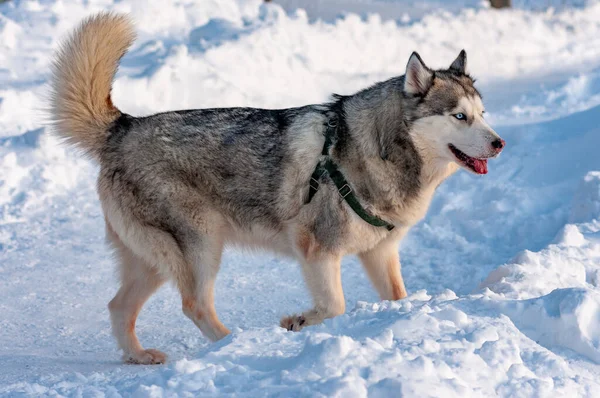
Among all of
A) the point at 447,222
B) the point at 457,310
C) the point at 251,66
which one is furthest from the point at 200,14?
the point at 457,310

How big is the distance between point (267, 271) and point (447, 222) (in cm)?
174

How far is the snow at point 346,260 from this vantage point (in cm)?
336

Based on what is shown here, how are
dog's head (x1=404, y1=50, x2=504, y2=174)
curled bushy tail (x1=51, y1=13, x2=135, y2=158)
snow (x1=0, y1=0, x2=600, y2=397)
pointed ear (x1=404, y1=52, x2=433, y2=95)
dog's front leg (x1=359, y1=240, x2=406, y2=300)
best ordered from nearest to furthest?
snow (x1=0, y1=0, x2=600, y2=397) → dog's head (x1=404, y1=50, x2=504, y2=174) → pointed ear (x1=404, y1=52, x2=433, y2=95) → curled bushy tail (x1=51, y1=13, x2=135, y2=158) → dog's front leg (x1=359, y1=240, x2=406, y2=300)

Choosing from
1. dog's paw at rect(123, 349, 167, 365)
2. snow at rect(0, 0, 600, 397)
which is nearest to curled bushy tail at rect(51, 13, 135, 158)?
snow at rect(0, 0, 600, 397)

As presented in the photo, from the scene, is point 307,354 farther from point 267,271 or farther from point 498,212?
point 498,212

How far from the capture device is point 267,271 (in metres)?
6.62

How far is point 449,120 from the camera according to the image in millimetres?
4668

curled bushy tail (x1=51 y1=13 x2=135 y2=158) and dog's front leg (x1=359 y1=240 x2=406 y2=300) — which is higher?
curled bushy tail (x1=51 y1=13 x2=135 y2=158)

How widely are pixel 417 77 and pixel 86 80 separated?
1.97m

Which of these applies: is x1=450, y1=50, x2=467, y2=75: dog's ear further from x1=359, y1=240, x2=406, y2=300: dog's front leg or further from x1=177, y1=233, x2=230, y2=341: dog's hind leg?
x1=177, y1=233, x2=230, y2=341: dog's hind leg

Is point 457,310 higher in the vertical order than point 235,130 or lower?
lower

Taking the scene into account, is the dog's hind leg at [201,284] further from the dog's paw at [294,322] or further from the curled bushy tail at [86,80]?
the curled bushy tail at [86,80]

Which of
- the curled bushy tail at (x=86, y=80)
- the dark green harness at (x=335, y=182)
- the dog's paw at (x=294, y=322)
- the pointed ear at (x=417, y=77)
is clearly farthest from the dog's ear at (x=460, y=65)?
the curled bushy tail at (x=86, y=80)

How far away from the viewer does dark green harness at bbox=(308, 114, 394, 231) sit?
4797mm
